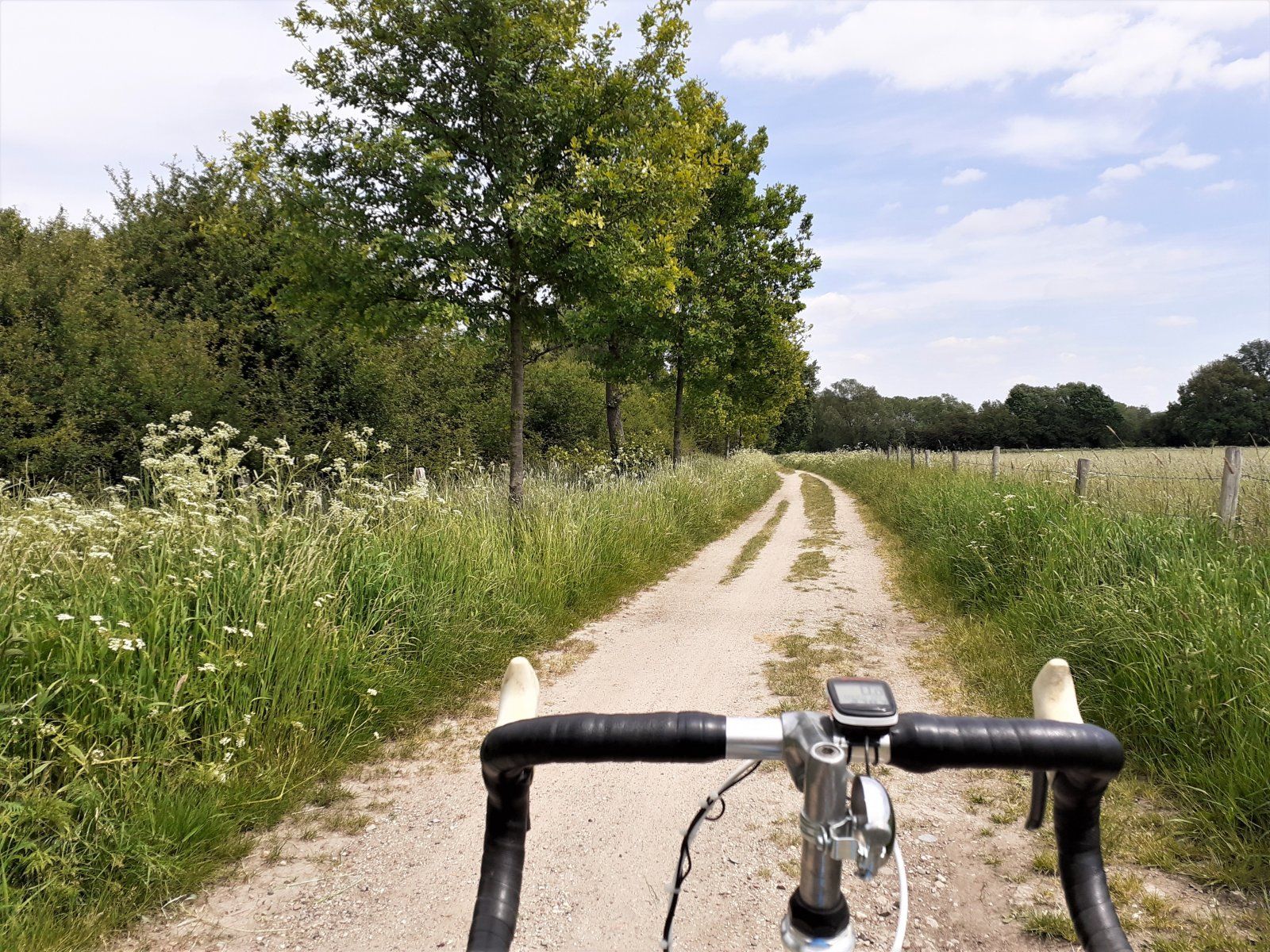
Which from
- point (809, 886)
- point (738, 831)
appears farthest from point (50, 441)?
point (809, 886)

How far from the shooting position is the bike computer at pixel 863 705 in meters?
0.85

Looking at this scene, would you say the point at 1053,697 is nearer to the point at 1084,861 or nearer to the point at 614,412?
the point at 1084,861

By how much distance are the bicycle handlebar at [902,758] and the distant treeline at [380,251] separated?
5.72m

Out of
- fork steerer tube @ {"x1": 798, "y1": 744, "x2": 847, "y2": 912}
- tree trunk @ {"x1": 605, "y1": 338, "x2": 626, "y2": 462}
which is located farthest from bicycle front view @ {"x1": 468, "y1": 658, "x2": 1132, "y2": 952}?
tree trunk @ {"x1": 605, "y1": 338, "x2": 626, "y2": 462}

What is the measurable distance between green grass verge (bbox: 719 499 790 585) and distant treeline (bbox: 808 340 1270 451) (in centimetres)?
482

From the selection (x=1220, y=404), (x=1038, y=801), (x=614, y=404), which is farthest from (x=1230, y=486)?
(x=1220, y=404)

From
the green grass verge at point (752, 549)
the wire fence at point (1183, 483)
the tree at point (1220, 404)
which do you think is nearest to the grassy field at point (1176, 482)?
the wire fence at point (1183, 483)

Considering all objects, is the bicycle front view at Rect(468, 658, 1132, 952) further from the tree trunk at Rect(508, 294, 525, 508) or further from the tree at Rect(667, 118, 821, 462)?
the tree at Rect(667, 118, 821, 462)

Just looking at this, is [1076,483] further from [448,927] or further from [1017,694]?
[448,927]

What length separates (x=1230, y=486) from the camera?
18.3 ft

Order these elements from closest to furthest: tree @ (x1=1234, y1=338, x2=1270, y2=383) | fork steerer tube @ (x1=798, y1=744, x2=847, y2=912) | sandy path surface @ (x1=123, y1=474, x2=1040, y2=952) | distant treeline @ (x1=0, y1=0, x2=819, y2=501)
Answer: fork steerer tube @ (x1=798, y1=744, x2=847, y2=912), sandy path surface @ (x1=123, y1=474, x2=1040, y2=952), distant treeline @ (x1=0, y1=0, x2=819, y2=501), tree @ (x1=1234, y1=338, x2=1270, y2=383)

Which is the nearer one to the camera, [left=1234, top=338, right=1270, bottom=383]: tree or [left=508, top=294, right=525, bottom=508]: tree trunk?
[left=508, top=294, right=525, bottom=508]: tree trunk

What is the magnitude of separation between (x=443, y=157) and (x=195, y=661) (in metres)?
4.87

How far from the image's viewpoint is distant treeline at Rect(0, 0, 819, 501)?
6.57 m
